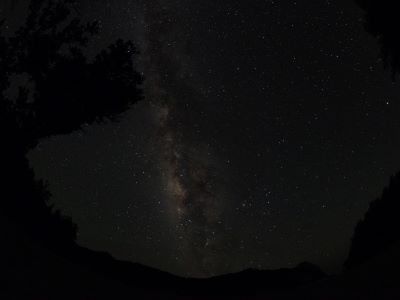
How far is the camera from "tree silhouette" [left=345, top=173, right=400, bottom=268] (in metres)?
1.83

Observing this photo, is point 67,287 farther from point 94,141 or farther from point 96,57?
point 96,57

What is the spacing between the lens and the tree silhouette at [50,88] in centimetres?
204

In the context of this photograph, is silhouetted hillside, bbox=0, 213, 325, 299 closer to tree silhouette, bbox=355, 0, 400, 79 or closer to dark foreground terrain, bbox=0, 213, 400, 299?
dark foreground terrain, bbox=0, 213, 400, 299

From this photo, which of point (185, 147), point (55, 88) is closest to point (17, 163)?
point (55, 88)

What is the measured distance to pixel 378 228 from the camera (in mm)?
1938

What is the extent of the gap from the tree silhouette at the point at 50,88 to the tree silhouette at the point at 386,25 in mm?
1259

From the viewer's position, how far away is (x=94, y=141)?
2.37 m

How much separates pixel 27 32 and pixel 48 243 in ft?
3.40

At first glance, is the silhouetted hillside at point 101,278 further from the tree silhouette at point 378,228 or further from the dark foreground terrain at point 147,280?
the tree silhouette at point 378,228

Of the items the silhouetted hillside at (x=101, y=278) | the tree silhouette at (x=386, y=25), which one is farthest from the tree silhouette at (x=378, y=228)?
the tree silhouette at (x=386, y=25)

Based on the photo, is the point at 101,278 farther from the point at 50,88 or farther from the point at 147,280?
the point at 50,88

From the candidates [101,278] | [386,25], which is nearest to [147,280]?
[101,278]

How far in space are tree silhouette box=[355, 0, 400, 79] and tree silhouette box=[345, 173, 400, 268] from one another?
0.61 metres

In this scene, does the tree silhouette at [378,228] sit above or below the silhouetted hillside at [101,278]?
above
